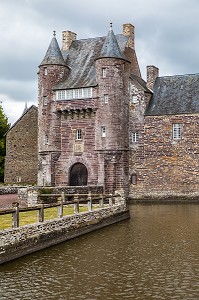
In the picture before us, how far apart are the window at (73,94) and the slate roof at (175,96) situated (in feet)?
18.2

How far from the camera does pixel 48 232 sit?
56.5 feet

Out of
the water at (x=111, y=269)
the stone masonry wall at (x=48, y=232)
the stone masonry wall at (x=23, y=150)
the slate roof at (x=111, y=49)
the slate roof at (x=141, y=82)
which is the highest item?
the slate roof at (x=111, y=49)

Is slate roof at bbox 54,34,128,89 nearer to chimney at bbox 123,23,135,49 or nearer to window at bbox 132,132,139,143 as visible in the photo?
chimney at bbox 123,23,135,49

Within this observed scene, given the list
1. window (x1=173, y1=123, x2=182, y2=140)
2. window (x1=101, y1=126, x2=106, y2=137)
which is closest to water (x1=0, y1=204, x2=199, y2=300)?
window (x1=101, y1=126, x2=106, y2=137)

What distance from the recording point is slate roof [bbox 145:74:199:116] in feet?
135

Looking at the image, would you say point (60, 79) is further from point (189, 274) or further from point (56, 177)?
point (189, 274)

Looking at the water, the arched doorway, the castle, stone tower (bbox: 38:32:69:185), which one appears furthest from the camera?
the arched doorway

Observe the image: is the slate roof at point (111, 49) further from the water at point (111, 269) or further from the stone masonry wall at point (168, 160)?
the water at point (111, 269)

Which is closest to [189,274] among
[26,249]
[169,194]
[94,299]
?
[94,299]

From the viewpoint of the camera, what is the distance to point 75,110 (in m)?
42.2

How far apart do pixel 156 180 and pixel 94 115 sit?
26.0 ft

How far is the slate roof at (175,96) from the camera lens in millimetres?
41031

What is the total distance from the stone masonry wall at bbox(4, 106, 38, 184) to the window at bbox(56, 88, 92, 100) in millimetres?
7623

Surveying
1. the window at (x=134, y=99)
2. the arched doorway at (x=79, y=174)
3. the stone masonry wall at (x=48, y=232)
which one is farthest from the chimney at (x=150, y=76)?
the stone masonry wall at (x=48, y=232)
